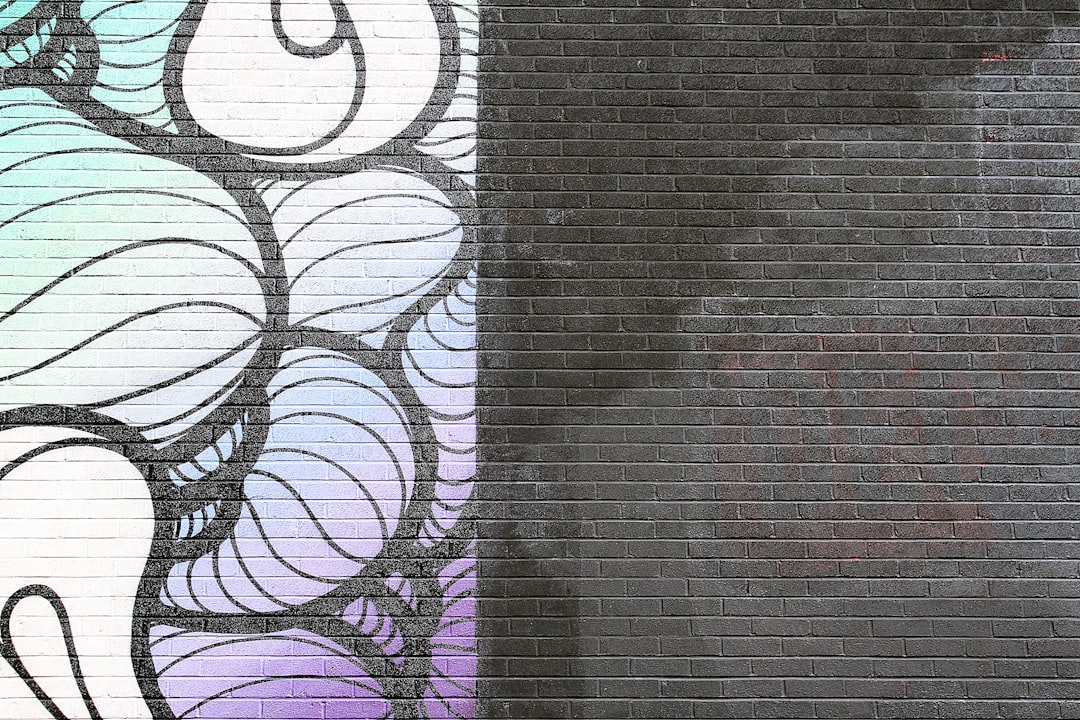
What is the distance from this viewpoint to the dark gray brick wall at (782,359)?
283 cm

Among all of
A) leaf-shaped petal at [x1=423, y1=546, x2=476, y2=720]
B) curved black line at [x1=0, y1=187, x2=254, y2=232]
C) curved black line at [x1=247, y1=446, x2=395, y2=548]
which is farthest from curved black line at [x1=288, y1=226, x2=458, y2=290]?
leaf-shaped petal at [x1=423, y1=546, x2=476, y2=720]

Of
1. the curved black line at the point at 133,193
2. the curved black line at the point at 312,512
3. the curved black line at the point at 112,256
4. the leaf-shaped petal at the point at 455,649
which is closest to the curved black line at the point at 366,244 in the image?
the curved black line at the point at 112,256

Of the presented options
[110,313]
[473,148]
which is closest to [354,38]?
[473,148]

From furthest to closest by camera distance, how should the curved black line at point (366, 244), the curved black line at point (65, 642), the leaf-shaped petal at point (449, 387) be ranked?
the curved black line at point (366, 244), the leaf-shaped petal at point (449, 387), the curved black line at point (65, 642)

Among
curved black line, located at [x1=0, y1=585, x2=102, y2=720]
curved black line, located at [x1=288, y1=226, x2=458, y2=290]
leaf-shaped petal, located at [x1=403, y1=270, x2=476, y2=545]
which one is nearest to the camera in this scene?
curved black line, located at [x1=0, y1=585, x2=102, y2=720]

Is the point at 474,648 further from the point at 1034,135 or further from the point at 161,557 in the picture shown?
the point at 1034,135

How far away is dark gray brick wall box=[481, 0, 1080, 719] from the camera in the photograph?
112 inches

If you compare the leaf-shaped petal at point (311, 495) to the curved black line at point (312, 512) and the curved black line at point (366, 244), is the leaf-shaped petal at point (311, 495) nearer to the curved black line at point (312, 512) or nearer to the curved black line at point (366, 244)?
the curved black line at point (312, 512)

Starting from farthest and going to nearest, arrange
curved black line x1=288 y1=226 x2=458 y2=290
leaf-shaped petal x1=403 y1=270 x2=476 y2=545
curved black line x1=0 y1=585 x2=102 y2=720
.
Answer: curved black line x1=288 y1=226 x2=458 y2=290, leaf-shaped petal x1=403 y1=270 x2=476 y2=545, curved black line x1=0 y1=585 x2=102 y2=720

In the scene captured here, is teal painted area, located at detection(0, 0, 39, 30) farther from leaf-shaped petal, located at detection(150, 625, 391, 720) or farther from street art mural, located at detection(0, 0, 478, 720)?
leaf-shaped petal, located at detection(150, 625, 391, 720)

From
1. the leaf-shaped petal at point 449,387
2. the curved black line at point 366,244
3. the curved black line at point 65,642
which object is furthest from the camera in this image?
the curved black line at point 366,244

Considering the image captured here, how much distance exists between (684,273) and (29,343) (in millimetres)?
2267

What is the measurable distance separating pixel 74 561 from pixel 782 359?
2481 mm

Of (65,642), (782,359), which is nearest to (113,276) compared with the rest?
(65,642)
